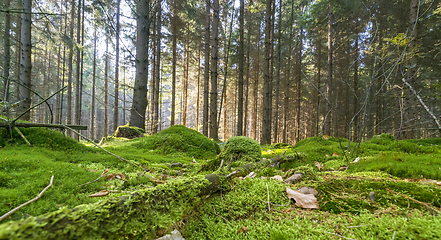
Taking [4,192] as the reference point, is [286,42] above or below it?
above

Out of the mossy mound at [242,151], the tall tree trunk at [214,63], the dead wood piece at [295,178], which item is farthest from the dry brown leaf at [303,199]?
the tall tree trunk at [214,63]

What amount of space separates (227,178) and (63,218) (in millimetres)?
1325

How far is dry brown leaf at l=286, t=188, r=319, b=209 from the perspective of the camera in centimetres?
151

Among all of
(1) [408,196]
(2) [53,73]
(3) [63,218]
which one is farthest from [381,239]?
(2) [53,73]

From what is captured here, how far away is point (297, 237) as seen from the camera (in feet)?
3.69

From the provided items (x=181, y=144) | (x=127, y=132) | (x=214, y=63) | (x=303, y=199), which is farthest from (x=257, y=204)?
(x=214, y=63)

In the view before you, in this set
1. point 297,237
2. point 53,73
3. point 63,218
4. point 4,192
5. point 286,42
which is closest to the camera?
point 63,218

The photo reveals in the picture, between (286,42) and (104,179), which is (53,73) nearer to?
(286,42)

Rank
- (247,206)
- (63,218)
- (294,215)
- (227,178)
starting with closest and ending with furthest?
(63,218), (294,215), (247,206), (227,178)

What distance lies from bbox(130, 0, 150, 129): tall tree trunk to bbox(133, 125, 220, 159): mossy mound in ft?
7.78

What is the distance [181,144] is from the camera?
5203 mm

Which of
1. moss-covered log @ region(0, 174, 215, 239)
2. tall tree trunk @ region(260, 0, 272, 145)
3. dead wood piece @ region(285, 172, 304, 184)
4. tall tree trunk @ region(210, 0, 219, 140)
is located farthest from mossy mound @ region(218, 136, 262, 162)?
tall tree trunk @ region(260, 0, 272, 145)

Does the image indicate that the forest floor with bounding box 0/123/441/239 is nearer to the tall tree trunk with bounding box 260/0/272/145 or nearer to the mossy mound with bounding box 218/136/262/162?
the mossy mound with bounding box 218/136/262/162

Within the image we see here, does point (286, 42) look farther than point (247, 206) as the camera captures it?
Yes
